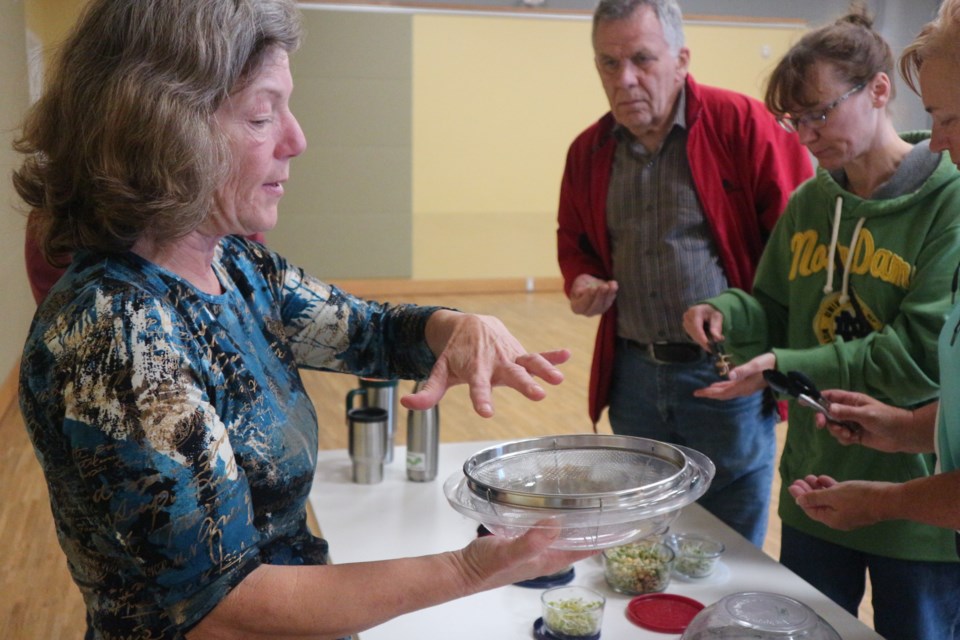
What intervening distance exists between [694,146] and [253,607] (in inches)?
72.4

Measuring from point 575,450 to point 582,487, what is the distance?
3.3 inches

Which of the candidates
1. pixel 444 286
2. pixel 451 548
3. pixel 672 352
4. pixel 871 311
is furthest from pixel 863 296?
pixel 444 286

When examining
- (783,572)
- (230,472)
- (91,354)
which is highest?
(91,354)

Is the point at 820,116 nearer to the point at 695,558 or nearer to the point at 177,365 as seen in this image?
the point at 695,558

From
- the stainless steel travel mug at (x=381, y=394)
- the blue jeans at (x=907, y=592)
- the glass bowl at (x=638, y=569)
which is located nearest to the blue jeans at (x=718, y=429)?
the blue jeans at (x=907, y=592)

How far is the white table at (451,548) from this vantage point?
1556 millimetres

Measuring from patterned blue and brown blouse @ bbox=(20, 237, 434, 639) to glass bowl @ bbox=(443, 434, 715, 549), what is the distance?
0.79 ft

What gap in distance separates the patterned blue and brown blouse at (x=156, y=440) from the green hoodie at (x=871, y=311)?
1089 mm

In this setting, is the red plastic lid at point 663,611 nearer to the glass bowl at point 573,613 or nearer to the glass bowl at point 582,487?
the glass bowl at point 573,613

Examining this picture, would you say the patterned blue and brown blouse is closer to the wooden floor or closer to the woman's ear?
the wooden floor

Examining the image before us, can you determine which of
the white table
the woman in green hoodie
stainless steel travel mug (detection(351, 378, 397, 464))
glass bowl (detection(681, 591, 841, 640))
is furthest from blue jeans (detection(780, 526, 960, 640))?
stainless steel travel mug (detection(351, 378, 397, 464))

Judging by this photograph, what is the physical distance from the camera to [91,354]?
99 cm

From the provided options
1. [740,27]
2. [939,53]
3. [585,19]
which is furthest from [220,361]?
[740,27]

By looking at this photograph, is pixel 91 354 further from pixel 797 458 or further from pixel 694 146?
pixel 694 146
